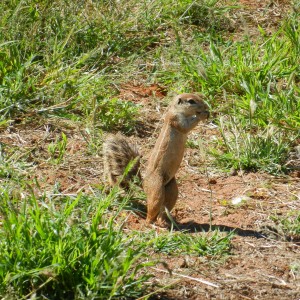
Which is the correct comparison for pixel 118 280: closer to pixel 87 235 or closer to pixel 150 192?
pixel 87 235

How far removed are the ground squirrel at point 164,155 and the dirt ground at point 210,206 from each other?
201 millimetres

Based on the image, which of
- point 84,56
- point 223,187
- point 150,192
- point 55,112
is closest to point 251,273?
point 150,192

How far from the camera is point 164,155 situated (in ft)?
20.2

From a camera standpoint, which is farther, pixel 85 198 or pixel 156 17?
pixel 156 17

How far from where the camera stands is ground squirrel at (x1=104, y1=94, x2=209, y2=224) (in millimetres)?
6125

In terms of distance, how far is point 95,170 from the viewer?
691 centimetres

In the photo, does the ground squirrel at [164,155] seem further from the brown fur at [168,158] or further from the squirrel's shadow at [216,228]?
the squirrel's shadow at [216,228]

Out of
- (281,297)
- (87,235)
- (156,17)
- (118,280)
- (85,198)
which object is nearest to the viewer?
(118,280)

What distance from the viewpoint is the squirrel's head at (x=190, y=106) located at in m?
6.25

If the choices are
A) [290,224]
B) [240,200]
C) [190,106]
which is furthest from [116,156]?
[290,224]

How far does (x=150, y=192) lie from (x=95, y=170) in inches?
35.2

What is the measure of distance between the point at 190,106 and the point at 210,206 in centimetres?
77

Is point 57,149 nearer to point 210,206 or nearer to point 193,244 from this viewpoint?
point 210,206

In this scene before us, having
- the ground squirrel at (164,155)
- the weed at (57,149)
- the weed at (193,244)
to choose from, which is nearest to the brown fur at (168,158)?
the ground squirrel at (164,155)
